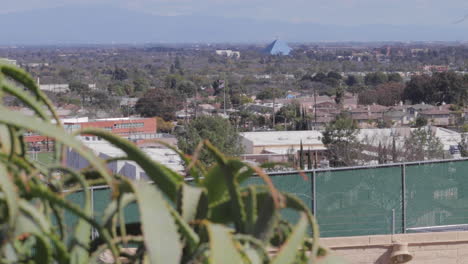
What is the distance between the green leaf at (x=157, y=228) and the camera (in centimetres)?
130

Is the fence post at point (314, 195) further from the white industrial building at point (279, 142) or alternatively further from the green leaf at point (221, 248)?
the white industrial building at point (279, 142)

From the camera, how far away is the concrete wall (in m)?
5.82

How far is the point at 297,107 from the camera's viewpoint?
45.4 meters

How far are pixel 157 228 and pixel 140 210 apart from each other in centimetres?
5

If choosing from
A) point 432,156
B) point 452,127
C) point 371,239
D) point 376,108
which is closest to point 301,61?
point 376,108

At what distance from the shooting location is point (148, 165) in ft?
5.21

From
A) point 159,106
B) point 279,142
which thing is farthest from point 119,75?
point 279,142

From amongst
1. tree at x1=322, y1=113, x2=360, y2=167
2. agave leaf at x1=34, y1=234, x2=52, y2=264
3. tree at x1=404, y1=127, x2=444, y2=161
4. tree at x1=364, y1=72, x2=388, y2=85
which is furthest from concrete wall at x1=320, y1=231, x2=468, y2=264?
tree at x1=364, y1=72, x2=388, y2=85

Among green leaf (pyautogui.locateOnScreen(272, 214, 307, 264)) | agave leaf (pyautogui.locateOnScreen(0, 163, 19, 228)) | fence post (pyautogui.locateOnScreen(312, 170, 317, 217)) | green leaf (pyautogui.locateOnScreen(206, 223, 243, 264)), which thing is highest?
agave leaf (pyautogui.locateOnScreen(0, 163, 19, 228))

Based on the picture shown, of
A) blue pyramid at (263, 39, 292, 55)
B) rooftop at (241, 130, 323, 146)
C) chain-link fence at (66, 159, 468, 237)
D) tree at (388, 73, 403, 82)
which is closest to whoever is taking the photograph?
chain-link fence at (66, 159, 468, 237)

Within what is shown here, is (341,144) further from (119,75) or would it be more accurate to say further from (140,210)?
(119,75)

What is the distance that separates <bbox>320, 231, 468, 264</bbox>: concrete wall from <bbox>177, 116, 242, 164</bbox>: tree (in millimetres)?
14337

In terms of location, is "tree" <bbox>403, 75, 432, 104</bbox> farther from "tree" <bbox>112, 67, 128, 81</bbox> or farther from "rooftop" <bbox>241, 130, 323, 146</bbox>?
"tree" <bbox>112, 67, 128, 81</bbox>

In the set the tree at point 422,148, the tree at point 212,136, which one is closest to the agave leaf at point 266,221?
the tree at point 422,148
